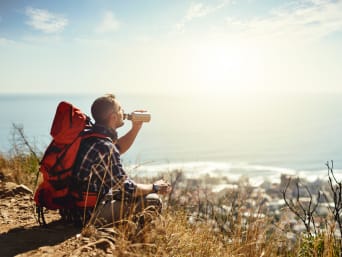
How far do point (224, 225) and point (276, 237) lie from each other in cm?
70

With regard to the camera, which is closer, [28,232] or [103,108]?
[103,108]

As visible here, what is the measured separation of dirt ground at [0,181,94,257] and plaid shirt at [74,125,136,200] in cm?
45

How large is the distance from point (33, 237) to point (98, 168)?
35.9 inches

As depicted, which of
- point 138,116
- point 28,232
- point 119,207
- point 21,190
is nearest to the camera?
point 119,207

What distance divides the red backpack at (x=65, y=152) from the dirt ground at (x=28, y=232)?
1.10 ft

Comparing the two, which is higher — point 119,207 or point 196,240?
point 119,207

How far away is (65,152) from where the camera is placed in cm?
324

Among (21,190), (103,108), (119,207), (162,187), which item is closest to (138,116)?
(103,108)

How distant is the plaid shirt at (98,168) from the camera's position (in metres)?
3.15

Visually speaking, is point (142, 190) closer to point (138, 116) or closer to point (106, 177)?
point (106, 177)

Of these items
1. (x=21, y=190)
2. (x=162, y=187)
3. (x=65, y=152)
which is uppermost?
(x=65, y=152)

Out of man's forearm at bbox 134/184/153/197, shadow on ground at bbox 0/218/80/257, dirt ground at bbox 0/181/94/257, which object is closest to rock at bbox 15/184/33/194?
dirt ground at bbox 0/181/94/257

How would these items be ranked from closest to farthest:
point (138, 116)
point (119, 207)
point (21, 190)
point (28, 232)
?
point (119, 207) < point (28, 232) < point (138, 116) < point (21, 190)

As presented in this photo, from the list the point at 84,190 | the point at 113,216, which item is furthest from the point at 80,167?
the point at 113,216
